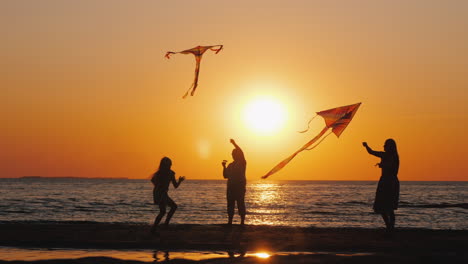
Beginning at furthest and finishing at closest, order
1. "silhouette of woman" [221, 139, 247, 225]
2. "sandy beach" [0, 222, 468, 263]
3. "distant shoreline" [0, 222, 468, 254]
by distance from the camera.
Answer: "silhouette of woman" [221, 139, 247, 225] → "distant shoreline" [0, 222, 468, 254] → "sandy beach" [0, 222, 468, 263]

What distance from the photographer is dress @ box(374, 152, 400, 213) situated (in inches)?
619

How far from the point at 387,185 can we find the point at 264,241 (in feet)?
10.9

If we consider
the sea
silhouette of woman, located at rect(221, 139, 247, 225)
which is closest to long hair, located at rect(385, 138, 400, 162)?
silhouette of woman, located at rect(221, 139, 247, 225)

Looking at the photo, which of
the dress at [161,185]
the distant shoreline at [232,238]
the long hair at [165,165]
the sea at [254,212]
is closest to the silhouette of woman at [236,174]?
the distant shoreline at [232,238]

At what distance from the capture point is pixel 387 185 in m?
15.8

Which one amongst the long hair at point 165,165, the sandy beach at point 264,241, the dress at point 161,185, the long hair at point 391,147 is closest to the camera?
the sandy beach at point 264,241

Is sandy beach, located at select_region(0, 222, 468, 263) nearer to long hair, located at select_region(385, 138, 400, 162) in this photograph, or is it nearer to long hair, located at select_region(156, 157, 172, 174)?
long hair, located at select_region(156, 157, 172, 174)

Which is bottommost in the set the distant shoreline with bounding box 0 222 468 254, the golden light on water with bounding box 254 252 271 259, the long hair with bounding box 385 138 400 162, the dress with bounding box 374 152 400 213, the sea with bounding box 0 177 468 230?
the sea with bounding box 0 177 468 230

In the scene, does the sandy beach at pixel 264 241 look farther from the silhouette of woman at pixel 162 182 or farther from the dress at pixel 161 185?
the dress at pixel 161 185

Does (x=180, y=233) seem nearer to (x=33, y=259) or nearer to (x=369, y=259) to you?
(x=33, y=259)

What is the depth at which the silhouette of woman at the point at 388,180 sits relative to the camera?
15.7 m

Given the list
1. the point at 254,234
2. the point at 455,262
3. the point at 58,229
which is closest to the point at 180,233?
the point at 254,234

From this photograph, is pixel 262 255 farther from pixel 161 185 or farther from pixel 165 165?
pixel 165 165

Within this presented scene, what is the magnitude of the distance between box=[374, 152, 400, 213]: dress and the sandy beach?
2.40 feet
